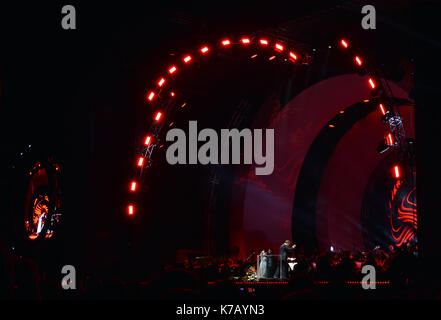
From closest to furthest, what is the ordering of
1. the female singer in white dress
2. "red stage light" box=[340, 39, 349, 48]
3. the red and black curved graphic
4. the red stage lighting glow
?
"red stage light" box=[340, 39, 349, 48]
the red stage lighting glow
the female singer in white dress
the red and black curved graphic

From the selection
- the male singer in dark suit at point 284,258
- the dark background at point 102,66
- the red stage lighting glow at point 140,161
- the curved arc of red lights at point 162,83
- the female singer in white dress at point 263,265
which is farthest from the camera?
the female singer in white dress at point 263,265

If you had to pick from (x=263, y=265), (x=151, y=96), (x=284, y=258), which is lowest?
(x=263, y=265)

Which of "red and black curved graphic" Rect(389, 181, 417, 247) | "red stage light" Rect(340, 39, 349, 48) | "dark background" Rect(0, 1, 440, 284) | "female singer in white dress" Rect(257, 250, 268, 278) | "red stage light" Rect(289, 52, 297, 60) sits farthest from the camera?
"red and black curved graphic" Rect(389, 181, 417, 247)

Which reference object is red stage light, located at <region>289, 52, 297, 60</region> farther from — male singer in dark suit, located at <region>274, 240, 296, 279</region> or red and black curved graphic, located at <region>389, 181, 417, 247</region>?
red and black curved graphic, located at <region>389, 181, 417, 247</region>

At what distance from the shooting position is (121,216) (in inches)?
448

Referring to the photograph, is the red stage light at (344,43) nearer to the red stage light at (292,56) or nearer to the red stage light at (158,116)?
the red stage light at (292,56)

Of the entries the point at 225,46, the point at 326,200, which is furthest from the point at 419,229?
the point at 326,200

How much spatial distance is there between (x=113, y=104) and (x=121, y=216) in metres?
2.38

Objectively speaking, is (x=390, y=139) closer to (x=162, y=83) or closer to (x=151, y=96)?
(x=162, y=83)

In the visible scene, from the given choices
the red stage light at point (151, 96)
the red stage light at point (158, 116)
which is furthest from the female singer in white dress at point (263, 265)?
the red stage light at point (151, 96)

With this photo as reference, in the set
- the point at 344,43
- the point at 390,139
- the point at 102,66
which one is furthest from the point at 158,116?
the point at 390,139

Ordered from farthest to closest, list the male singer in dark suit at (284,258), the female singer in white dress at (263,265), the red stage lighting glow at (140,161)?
1. the female singer in white dress at (263,265)
2. the male singer in dark suit at (284,258)
3. the red stage lighting glow at (140,161)

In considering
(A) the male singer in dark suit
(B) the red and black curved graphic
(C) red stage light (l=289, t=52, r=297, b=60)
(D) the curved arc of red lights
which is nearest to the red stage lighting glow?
(D) the curved arc of red lights
